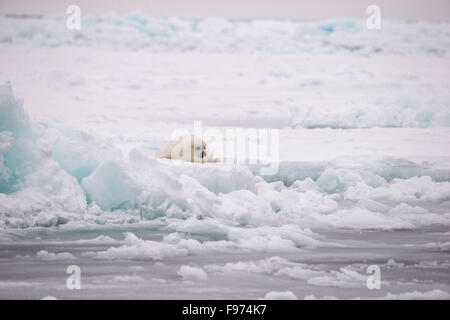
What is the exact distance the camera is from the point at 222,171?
7.07 metres

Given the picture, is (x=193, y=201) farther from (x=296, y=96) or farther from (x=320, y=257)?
(x=296, y=96)

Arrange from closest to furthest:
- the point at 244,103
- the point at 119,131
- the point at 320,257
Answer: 1. the point at 320,257
2. the point at 119,131
3. the point at 244,103

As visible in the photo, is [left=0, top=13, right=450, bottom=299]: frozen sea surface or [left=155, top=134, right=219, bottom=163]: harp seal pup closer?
[left=0, top=13, right=450, bottom=299]: frozen sea surface

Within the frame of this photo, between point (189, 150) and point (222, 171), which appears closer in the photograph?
point (222, 171)

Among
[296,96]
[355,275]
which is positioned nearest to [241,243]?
[355,275]

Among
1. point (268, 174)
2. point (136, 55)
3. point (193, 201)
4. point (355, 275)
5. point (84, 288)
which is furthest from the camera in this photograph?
point (136, 55)

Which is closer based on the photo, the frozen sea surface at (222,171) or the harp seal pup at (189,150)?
the frozen sea surface at (222,171)

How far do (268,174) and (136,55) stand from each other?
250 inches

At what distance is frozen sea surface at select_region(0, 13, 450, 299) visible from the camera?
512 cm

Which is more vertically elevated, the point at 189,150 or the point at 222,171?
the point at 189,150

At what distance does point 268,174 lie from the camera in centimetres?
786

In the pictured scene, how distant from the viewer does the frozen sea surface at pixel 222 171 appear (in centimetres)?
512

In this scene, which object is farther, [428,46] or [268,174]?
[428,46]

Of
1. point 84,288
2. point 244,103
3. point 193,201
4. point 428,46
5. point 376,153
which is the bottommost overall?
point 84,288
